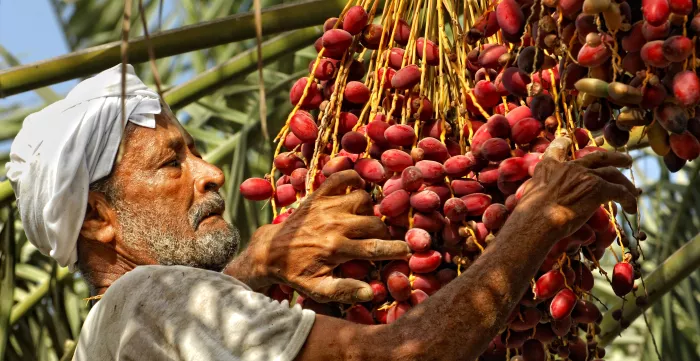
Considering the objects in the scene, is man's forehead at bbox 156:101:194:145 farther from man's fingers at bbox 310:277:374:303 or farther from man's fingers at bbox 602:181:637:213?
man's fingers at bbox 602:181:637:213

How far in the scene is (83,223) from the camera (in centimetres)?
231

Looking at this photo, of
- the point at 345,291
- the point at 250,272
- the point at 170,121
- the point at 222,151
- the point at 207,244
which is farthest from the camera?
the point at 222,151

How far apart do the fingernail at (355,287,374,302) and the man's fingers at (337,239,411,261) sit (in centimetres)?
5

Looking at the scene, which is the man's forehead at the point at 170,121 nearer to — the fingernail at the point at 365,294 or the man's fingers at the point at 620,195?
the fingernail at the point at 365,294

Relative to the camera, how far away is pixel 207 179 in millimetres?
2326

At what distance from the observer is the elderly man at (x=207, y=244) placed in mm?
1586

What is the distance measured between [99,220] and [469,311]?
100 cm

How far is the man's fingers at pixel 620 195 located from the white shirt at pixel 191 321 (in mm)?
462

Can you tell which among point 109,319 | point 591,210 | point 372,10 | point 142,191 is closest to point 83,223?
point 142,191

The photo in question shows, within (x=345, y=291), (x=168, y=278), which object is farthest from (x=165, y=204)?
(x=345, y=291)

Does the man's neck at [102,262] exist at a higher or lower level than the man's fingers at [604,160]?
lower

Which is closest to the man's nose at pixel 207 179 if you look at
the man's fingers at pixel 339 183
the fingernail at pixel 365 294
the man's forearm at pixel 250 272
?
the man's forearm at pixel 250 272

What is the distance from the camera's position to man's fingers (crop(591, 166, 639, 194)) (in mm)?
1586

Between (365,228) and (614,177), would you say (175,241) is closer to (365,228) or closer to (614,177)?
(365,228)
